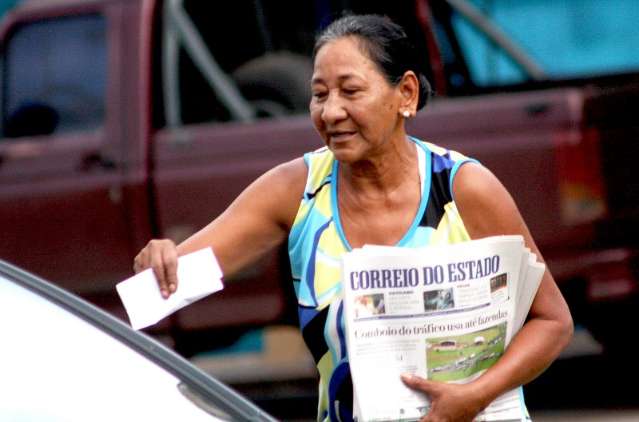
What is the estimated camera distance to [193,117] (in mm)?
7906

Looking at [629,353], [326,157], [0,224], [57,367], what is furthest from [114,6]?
[57,367]

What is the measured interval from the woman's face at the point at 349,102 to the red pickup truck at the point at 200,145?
13.4 feet

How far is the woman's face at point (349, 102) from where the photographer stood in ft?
10.1

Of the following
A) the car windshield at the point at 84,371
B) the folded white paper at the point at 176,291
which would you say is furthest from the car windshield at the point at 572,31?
the car windshield at the point at 84,371

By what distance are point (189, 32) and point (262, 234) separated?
475 centimetres

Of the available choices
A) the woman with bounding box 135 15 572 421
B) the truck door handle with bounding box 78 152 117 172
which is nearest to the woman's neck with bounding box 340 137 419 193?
the woman with bounding box 135 15 572 421

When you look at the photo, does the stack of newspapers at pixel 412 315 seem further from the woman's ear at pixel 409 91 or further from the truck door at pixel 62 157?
the truck door at pixel 62 157

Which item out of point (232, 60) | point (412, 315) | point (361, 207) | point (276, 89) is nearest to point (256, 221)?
point (361, 207)

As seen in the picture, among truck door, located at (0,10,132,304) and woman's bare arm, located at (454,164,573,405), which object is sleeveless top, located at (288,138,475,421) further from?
truck door, located at (0,10,132,304)

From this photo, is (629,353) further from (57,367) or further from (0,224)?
(57,367)

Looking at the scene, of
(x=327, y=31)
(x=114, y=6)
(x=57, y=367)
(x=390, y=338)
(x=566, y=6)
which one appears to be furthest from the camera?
(x=566, y=6)

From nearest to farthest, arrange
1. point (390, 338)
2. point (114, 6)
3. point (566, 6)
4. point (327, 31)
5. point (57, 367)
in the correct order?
point (57, 367) → point (390, 338) → point (327, 31) → point (114, 6) → point (566, 6)

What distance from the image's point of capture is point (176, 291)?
3.08m

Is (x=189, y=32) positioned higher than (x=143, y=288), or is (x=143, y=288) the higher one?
(x=189, y=32)
